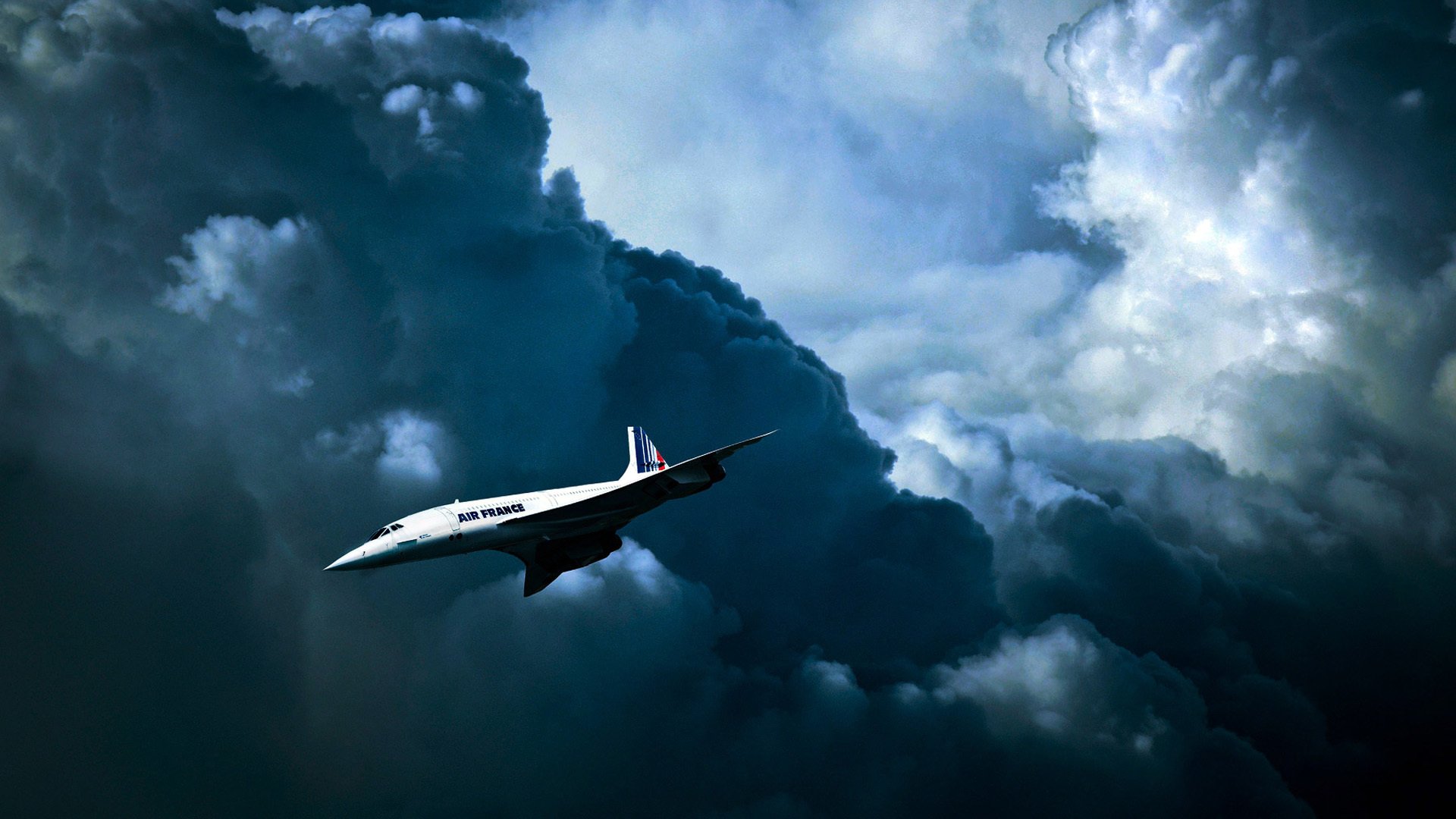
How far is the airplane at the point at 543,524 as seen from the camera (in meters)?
59.5

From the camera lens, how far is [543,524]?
6712cm

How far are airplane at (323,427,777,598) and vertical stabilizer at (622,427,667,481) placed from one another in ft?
5.99

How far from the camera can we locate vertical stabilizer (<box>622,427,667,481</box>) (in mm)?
80938

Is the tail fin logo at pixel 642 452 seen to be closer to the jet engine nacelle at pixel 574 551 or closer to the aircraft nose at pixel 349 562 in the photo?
the jet engine nacelle at pixel 574 551

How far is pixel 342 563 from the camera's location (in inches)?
2254

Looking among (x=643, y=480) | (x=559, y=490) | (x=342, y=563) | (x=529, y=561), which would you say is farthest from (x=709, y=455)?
(x=342, y=563)

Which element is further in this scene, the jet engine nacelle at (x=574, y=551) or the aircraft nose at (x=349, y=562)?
the jet engine nacelle at (x=574, y=551)

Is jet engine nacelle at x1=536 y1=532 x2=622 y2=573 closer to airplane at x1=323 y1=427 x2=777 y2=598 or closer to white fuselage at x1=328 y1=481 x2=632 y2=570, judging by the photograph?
airplane at x1=323 y1=427 x2=777 y2=598

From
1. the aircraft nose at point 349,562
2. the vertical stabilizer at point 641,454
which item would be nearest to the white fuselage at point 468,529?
the aircraft nose at point 349,562

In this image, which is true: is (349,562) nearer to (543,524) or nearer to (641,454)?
(543,524)

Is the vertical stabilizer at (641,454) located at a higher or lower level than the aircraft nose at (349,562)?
higher

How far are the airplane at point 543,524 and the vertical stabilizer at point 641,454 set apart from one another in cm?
182

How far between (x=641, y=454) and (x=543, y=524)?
15.6 metres

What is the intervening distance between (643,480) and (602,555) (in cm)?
921
